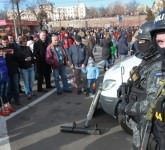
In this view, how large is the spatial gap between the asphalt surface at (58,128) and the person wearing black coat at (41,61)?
1.23m

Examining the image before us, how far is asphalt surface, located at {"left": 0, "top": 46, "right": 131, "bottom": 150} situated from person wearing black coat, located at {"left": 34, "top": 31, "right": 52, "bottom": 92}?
1.23 m

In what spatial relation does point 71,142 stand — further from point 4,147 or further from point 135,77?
point 135,77

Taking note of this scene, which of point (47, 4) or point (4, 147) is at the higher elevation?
point (47, 4)

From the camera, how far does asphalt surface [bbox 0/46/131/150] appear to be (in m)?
5.45

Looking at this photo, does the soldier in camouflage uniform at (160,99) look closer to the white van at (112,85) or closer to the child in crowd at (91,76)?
the white van at (112,85)

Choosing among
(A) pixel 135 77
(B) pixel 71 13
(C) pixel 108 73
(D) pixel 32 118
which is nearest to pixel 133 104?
(A) pixel 135 77

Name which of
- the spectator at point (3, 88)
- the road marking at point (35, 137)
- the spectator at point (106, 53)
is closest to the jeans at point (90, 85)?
the spectator at point (3, 88)

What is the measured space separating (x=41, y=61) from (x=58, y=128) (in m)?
3.92

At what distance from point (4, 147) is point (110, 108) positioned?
5.69ft

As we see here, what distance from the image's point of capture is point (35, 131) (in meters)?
6.26

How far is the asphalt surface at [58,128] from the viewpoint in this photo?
→ 545 centimetres

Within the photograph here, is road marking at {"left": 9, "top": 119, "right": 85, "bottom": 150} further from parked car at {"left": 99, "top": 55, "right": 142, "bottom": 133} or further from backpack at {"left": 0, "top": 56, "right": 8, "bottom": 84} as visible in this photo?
backpack at {"left": 0, "top": 56, "right": 8, "bottom": 84}

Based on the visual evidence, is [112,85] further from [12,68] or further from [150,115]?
[150,115]

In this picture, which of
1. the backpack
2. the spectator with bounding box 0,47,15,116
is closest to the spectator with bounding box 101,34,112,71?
the spectator with bounding box 0,47,15,116
